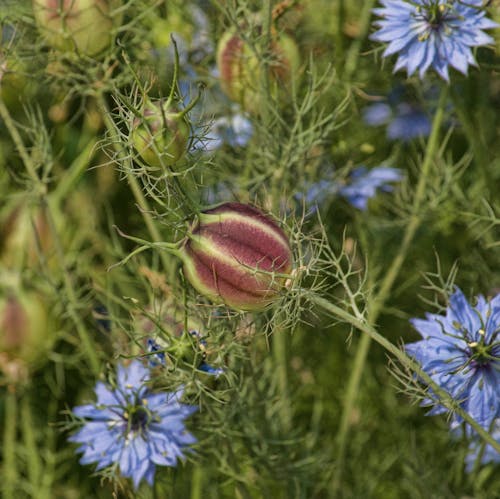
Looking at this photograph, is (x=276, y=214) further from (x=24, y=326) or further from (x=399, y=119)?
(x=399, y=119)

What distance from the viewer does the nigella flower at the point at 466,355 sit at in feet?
2.07

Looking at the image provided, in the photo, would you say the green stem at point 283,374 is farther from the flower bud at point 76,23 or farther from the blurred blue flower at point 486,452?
the flower bud at point 76,23

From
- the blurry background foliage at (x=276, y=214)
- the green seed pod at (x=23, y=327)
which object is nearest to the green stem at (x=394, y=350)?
the blurry background foliage at (x=276, y=214)

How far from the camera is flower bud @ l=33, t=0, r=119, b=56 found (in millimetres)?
819

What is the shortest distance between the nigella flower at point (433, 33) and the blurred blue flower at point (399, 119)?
1.03ft

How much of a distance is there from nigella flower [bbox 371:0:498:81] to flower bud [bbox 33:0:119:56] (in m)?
0.27

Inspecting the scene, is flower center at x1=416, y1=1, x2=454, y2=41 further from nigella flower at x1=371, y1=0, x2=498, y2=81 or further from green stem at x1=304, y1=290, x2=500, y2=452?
green stem at x1=304, y1=290, x2=500, y2=452

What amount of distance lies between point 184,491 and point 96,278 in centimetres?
28

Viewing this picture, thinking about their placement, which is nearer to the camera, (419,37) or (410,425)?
(419,37)

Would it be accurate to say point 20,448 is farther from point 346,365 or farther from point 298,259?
point 298,259

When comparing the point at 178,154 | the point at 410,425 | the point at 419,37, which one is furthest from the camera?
the point at 410,425

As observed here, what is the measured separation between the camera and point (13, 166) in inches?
45.6

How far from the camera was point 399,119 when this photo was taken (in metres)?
1.17

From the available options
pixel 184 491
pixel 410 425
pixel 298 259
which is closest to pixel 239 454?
pixel 184 491
